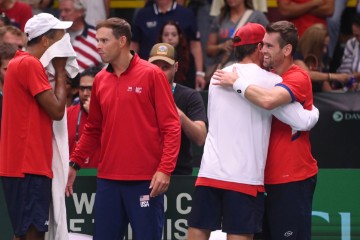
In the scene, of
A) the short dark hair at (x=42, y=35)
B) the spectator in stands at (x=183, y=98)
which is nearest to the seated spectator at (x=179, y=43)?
the spectator in stands at (x=183, y=98)

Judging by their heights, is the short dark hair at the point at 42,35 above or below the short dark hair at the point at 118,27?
below

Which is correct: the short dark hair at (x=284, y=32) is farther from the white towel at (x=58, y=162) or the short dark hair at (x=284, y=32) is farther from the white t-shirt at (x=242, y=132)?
the white towel at (x=58, y=162)

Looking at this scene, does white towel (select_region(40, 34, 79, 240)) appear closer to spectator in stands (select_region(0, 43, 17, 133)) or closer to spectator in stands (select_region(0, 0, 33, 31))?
spectator in stands (select_region(0, 43, 17, 133))

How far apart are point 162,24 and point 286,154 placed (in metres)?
4.82

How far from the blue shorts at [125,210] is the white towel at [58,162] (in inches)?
11.3

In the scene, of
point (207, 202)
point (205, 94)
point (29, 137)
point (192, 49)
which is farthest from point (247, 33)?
point (192, 49)

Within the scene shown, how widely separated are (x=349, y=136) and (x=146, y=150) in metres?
4.08

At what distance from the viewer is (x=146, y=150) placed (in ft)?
26.9

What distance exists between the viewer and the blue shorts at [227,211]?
7797 millimetres

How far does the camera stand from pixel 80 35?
1260 cm

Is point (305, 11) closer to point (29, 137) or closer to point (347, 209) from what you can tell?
point (347, 209)

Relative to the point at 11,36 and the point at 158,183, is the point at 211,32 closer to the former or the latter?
the point at 11,36

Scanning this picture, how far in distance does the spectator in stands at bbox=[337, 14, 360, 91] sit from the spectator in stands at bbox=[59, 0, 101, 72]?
9.22 ft

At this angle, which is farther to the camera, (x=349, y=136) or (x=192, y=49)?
(x=192, y=49)
